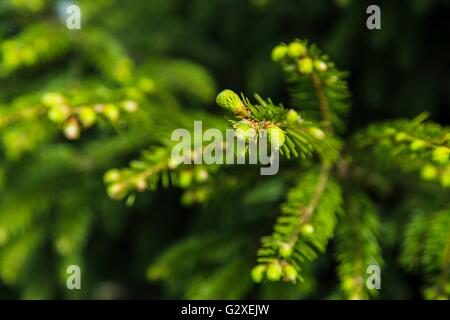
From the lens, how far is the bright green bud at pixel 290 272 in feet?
2.36

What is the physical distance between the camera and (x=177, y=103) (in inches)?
60.9

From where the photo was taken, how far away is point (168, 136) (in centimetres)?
104

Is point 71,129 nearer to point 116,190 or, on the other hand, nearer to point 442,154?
point 116,190

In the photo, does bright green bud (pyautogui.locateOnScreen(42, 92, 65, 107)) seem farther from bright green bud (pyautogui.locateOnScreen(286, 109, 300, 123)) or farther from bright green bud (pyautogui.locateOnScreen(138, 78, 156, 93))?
bright green bud (pyautogui.locateOnScreen(286, 109, 300, 123))

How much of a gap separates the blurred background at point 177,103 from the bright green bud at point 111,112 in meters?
0.20

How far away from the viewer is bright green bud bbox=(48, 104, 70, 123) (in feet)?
2.82

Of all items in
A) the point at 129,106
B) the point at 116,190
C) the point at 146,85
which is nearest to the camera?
the point at 116,190

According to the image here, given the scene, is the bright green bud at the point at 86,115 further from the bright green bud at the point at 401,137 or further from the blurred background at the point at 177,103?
the bright green bud at the point at 401,137

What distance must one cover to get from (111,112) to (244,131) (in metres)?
0.41

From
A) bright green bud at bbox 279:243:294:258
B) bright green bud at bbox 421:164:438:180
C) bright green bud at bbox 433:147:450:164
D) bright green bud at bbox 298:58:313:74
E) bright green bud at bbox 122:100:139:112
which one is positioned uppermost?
bright green bud at bbox 122:100:139:112

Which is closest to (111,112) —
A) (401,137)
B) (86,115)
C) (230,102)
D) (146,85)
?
(86,115)

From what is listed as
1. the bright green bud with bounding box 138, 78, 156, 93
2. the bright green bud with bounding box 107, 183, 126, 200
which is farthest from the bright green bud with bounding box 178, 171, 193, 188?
the bright green bud with bounding box 138, 78, 156, 93

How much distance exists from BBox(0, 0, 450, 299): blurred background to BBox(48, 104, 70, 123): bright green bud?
25 cm

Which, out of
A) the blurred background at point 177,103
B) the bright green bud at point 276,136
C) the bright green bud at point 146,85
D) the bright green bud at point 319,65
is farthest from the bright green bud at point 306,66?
the bright green bud at point 146,85
